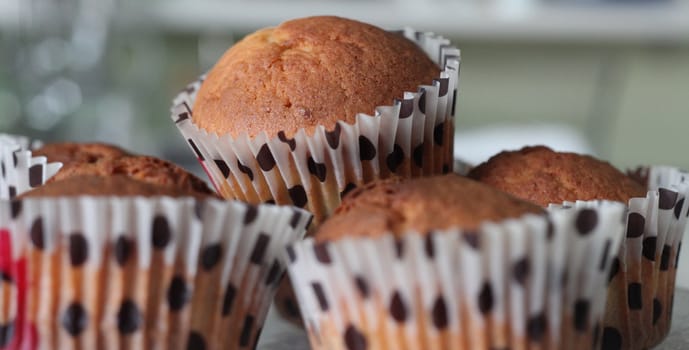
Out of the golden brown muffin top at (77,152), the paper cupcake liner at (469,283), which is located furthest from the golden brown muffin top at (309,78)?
the paper cupcake liner at (469,283)

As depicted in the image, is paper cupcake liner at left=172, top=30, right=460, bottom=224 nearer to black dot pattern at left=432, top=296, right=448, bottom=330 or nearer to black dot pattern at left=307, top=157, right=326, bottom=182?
black dot pattern at left=307, top=157, right=326, bottom=182

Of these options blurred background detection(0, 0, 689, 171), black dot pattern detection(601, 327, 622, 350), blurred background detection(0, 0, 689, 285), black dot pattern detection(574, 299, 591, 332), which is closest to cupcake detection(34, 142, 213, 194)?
black dot pattern detection(574, 299, 591, 332)

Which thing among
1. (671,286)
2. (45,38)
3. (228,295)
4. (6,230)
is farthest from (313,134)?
(45,38)

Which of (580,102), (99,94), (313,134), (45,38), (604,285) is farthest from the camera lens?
(580,102)

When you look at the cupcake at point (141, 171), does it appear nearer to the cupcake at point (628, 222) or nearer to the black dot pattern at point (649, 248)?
the cupcake at point (628, 222)

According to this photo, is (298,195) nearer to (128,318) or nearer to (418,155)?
(418,155)

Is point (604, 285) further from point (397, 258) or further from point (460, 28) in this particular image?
point (460, 28)

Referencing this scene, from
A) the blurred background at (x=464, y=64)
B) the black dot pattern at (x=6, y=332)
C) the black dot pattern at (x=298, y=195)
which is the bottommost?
the blurred background at (x=464, y=64)
